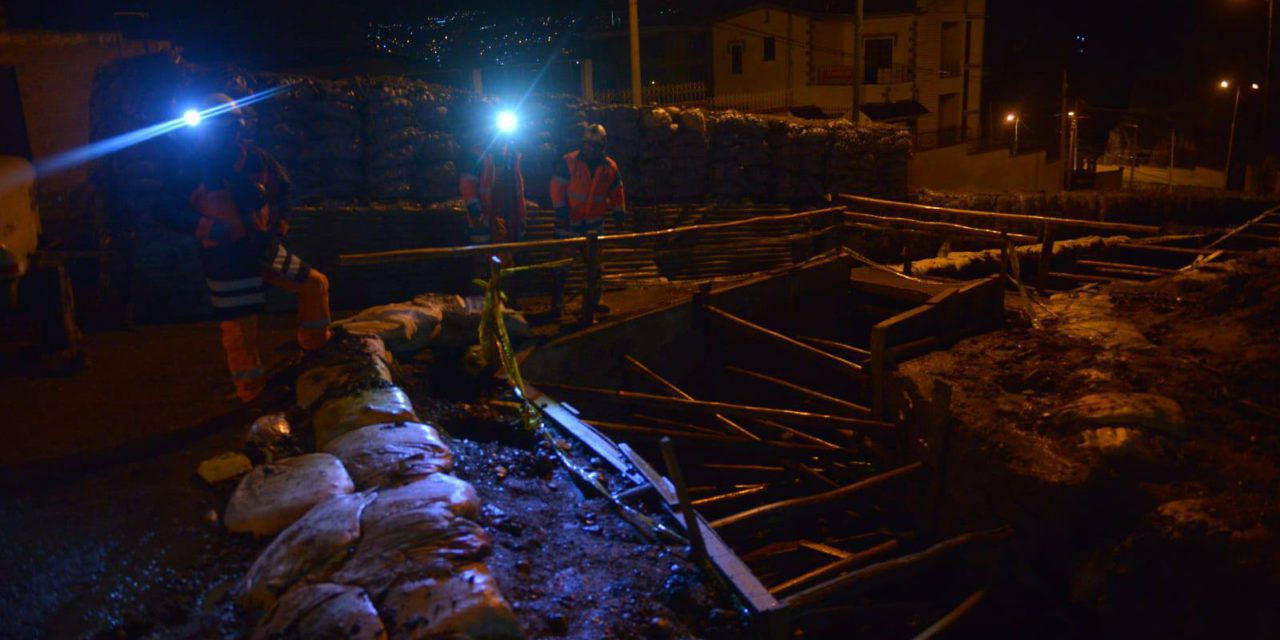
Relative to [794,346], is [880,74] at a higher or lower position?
higher

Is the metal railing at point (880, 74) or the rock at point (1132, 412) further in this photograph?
the metal railing at point (880, 74)

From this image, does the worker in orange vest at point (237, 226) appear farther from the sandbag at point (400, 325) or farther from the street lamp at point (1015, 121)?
the street lamp at point (1015, 121)

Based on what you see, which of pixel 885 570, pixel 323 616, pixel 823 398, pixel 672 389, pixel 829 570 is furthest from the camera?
pixel 823 398

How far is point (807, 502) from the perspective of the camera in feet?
18.0

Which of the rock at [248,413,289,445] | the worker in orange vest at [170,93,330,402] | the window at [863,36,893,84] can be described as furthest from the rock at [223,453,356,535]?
the window at [863,36,893,84]

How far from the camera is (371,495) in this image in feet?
10.9

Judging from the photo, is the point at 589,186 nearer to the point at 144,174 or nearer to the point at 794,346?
the point at 794,346

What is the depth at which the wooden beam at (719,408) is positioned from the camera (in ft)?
22.0

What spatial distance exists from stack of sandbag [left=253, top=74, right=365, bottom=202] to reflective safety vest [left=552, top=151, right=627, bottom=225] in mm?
3000

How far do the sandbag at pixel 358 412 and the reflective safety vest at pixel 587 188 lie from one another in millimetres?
4005

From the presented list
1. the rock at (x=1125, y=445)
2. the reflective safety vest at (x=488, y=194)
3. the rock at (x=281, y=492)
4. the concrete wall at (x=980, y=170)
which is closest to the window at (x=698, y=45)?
the concrete wall at (x=980, y=170)

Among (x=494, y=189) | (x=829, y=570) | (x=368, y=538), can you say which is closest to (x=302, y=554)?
(x=368, y=538)

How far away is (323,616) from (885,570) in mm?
3510

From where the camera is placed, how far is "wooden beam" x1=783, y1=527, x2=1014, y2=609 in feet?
14.0
